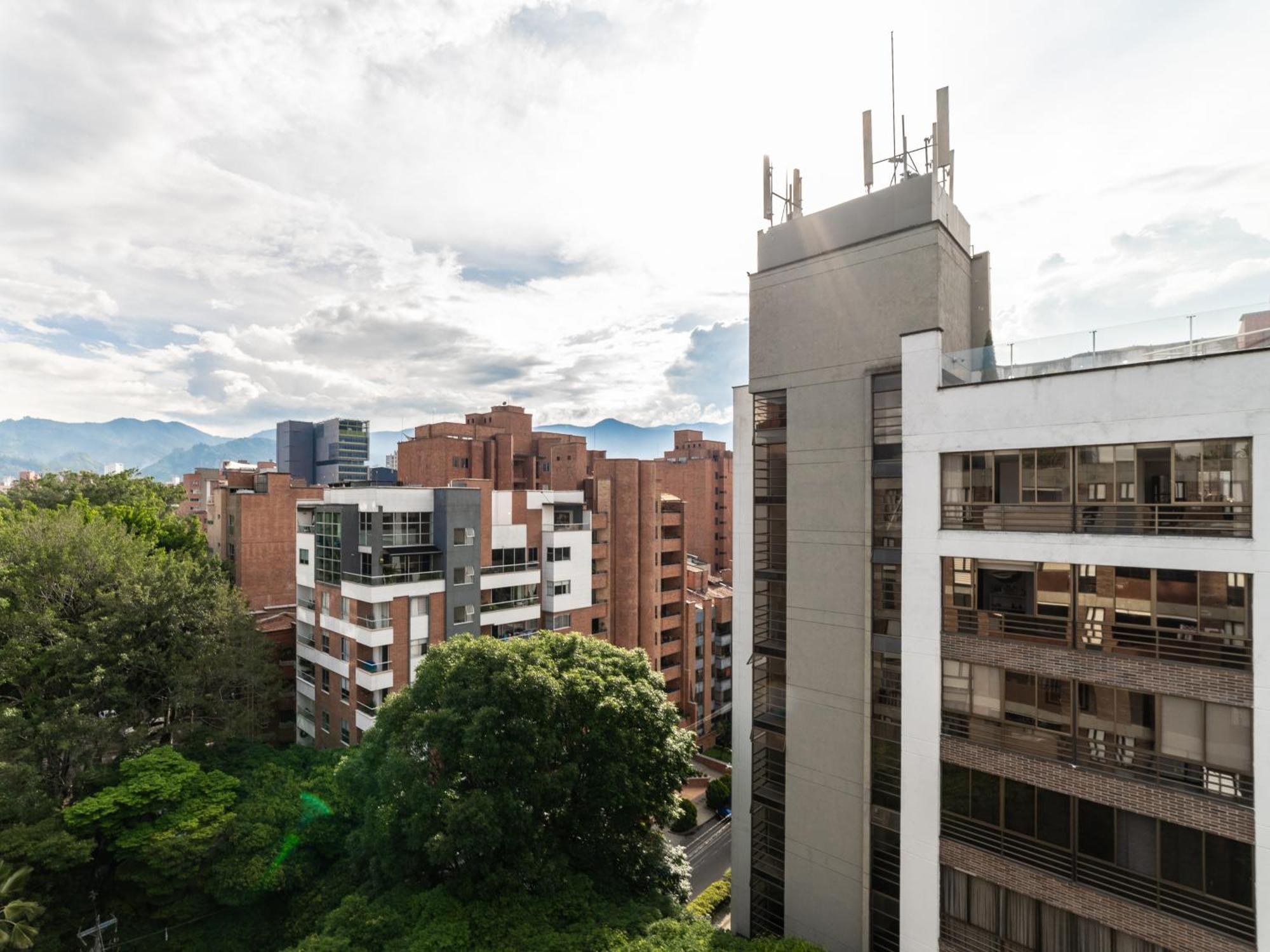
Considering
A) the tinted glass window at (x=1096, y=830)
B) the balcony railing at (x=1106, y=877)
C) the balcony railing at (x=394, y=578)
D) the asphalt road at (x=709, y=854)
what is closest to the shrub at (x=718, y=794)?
the asphalt road at (x=709, y=854)

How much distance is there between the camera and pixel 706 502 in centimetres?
7969

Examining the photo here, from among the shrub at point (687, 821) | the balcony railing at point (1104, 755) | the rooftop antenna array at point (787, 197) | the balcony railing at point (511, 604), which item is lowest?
the shrub at point (687, 821)

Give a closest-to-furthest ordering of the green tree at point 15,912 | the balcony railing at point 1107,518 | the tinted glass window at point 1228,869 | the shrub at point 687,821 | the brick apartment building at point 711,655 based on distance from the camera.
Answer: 1. the tinted glass window at point 1228,869
2. the balcony railing at point 1107,518
3. the green tree at point 15,912
4. the shrub at point 687,821
5. the brick apartment building at point 711,655

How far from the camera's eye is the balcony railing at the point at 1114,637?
12.8 meters

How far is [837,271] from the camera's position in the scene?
1870cm

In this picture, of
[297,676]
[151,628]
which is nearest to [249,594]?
[297,676]

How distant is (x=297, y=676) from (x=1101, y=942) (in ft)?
130

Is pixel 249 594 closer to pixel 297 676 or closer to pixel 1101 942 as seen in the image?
pixel 297 676

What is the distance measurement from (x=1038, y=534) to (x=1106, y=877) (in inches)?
308

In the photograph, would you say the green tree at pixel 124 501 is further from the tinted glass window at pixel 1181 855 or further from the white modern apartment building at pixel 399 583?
A: the tinted glass window at pixel 1181 855

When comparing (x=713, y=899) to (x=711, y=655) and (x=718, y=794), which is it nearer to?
(x=718, y=794)

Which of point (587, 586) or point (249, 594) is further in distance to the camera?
point (249, 594)

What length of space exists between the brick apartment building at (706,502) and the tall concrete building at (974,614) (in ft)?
191

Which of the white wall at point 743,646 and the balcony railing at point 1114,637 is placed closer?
the balcony railing at point 1114,637
